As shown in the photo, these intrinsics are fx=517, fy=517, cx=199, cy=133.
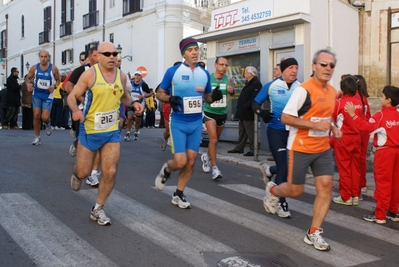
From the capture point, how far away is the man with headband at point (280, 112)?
6.31 m

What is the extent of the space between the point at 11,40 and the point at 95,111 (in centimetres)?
5149

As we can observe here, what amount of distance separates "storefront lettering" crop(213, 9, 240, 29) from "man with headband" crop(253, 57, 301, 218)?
9.18 m

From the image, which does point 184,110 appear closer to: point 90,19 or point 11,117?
point 11,117

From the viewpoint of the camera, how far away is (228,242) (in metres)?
5.18

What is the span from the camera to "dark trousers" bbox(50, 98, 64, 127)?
18750 mm

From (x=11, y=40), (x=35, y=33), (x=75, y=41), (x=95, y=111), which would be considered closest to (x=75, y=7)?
(x=75, y=41)

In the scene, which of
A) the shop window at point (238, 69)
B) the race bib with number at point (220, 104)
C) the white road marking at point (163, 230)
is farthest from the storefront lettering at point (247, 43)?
the white road marking at point (163, 230)

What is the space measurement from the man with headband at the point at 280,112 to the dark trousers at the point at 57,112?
1355 centimetres

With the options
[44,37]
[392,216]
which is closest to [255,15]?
[392,216]

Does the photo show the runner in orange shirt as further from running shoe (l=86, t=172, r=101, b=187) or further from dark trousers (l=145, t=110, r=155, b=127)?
dark trousers (l=145, t=110, r=155, b=127)

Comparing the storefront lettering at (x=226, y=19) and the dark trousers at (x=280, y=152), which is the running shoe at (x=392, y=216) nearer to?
the dark trousers at (x=280, y=152)

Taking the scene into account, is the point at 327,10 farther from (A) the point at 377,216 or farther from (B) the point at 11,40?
(B) the point at 11,40

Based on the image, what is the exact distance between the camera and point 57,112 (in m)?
18.9

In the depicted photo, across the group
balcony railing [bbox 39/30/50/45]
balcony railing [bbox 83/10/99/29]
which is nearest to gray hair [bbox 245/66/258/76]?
balcony railing [bbox 83/10/99/29]
